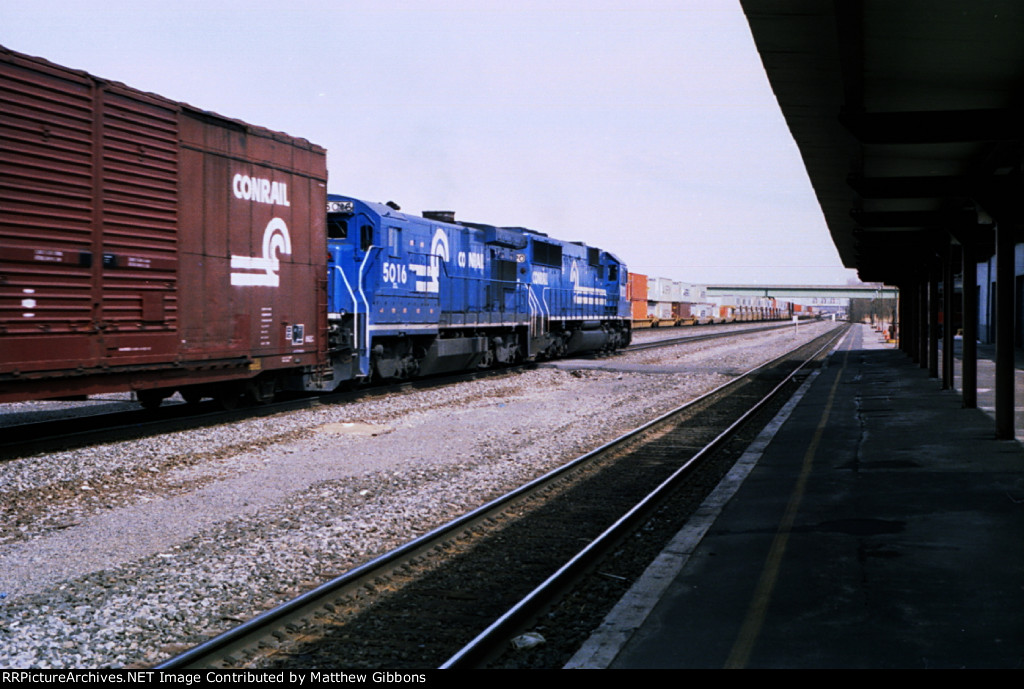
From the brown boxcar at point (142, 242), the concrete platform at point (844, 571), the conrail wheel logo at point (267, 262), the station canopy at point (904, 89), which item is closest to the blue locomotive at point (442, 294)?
the brown boxcar at point (142, 242)

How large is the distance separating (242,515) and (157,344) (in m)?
4.34

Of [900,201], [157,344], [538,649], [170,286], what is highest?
[900,201]

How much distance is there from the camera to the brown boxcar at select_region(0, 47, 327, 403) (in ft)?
32.6

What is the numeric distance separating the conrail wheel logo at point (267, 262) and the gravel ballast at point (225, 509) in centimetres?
222

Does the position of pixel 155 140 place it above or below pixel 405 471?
above

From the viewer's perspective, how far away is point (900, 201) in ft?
57.8

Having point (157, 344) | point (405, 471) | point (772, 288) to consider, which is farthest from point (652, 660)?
point (772, 288)

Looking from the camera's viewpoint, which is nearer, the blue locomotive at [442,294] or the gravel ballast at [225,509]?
the gravel ballast at [225,509]

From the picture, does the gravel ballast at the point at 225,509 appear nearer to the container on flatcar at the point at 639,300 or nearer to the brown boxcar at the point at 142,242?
the brown boxcar at the point at 142,242

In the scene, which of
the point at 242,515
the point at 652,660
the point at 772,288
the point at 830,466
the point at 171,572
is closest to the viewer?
the point at 652,660

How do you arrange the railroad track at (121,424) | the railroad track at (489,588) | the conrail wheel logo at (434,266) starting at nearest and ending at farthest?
the railroad track at (489,588)
the railroad track at (121,424)
the conrail wheel logo at (434,266)

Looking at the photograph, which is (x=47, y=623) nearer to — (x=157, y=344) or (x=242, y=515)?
(x=242, y=515)

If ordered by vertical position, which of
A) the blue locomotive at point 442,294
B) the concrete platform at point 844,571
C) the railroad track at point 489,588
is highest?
the blue locomotive at point 442,294

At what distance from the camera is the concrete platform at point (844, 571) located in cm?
482
